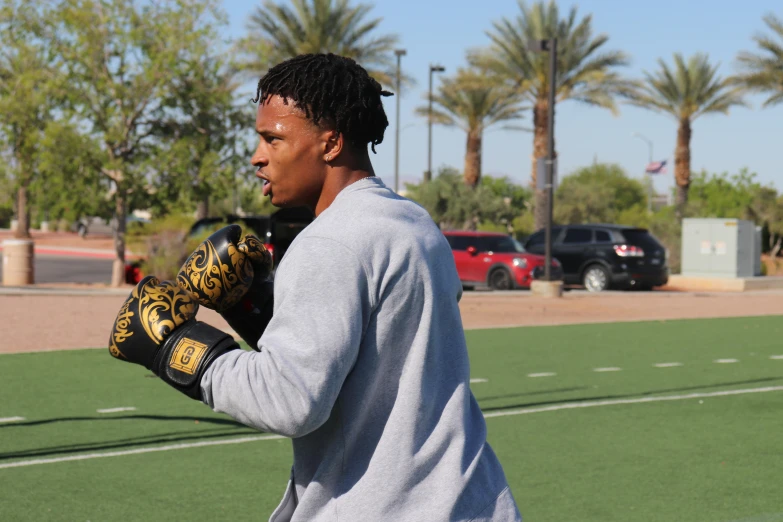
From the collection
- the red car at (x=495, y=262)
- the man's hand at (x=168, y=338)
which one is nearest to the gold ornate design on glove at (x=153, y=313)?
the man's hand at (x=168, y=338)

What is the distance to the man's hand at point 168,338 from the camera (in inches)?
88.5

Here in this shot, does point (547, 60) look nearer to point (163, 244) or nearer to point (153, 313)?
point (163, 244)

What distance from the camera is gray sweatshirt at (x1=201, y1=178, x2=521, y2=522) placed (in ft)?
6.89

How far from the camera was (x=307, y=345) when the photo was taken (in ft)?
6.84

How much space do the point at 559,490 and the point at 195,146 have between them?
1845 centimetres

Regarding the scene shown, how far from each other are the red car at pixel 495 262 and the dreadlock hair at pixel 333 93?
21588mm

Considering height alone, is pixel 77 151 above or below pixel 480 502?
above

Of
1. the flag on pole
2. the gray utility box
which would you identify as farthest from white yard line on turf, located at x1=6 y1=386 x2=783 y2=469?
the flag on pole

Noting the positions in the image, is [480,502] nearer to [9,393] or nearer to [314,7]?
[9,393]

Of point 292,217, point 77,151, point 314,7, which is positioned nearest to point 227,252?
point 292,217

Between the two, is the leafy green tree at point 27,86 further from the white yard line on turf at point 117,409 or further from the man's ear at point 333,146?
the man's ear at point 333,146

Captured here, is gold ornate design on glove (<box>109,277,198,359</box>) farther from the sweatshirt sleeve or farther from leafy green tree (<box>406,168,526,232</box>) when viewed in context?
leafy green tree (<box>406,168,526,232</box>)

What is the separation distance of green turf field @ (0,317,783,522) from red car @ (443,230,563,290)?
12.1 metres

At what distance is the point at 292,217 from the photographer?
71.5ft
